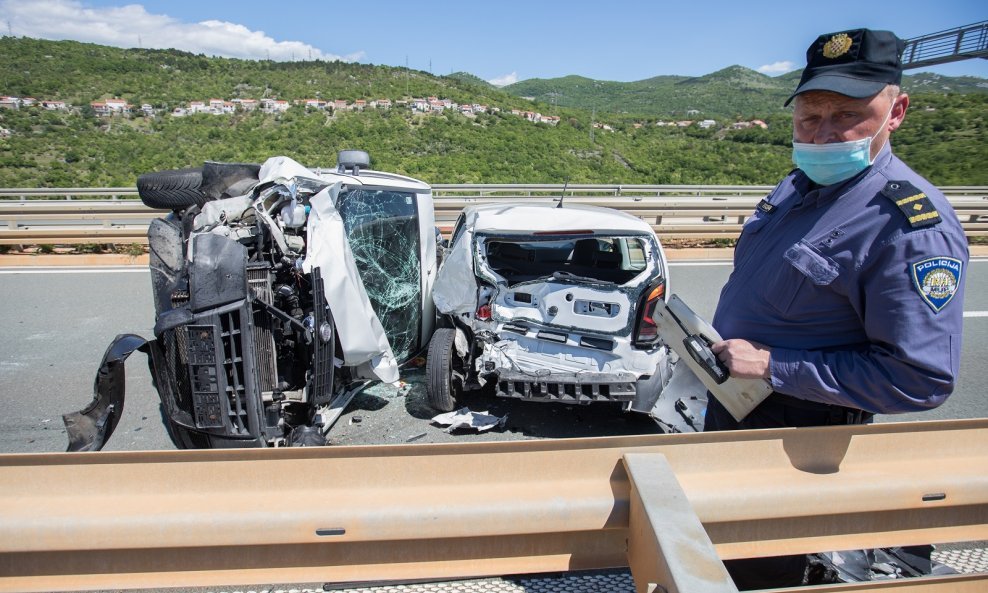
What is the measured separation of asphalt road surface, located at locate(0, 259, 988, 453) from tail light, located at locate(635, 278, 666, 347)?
29.2 inches

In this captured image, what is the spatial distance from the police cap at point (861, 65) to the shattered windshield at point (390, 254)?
305 centimetres

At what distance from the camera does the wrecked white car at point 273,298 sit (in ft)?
8.93

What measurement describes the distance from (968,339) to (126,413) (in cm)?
798

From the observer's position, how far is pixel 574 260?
4.93 meters

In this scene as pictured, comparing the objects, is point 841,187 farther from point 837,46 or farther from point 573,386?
point 573,386

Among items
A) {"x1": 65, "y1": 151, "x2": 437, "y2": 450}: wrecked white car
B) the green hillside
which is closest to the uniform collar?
{"x1": 65, "y1": 151, "x2": 437, "y2": 450}: wrecked white car

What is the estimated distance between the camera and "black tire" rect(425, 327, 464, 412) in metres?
4.22

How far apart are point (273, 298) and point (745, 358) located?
2607mm

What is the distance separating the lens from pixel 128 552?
1317 millimetres

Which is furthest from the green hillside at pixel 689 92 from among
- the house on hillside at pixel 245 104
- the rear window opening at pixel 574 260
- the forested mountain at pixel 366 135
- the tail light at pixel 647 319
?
the tail light at pixel 647 319

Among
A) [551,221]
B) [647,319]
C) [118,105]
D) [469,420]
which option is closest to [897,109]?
[647,319]

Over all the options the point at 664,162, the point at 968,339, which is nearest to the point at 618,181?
the point at 664,162

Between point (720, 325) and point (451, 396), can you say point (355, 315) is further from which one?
point (720, 325)

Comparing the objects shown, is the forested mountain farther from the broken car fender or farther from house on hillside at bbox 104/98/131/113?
the broken car fender
